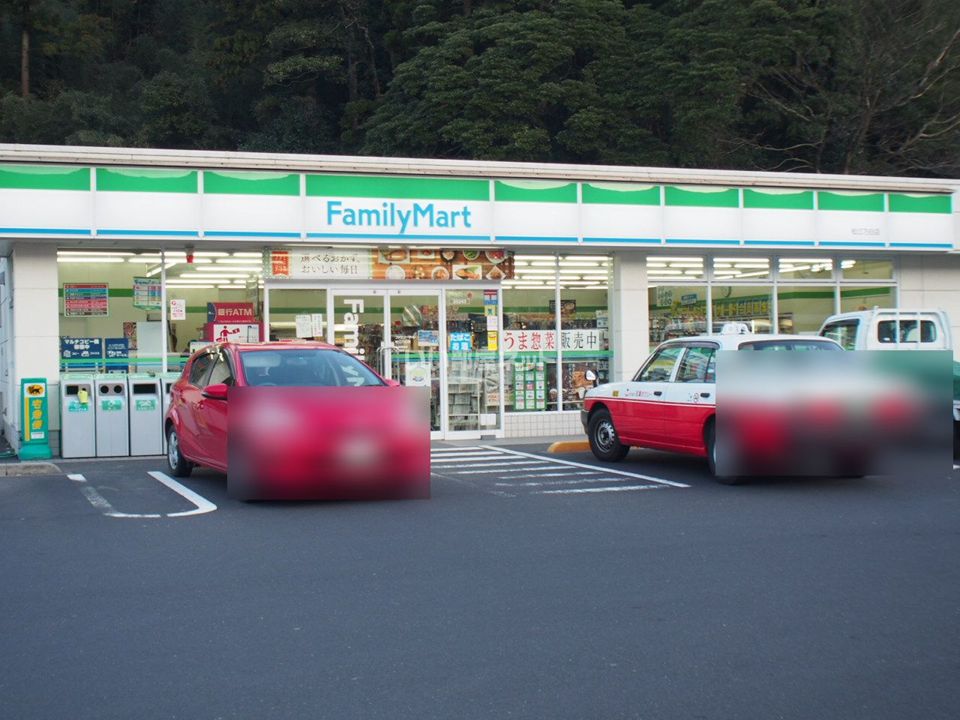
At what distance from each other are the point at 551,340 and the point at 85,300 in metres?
7.53

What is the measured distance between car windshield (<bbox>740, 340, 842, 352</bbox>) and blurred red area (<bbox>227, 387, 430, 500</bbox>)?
12.6 ft

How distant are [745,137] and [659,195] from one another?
1929 cm

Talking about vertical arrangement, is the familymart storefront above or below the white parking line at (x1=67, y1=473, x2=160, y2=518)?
above

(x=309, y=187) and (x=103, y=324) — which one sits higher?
(x=309, y=187)

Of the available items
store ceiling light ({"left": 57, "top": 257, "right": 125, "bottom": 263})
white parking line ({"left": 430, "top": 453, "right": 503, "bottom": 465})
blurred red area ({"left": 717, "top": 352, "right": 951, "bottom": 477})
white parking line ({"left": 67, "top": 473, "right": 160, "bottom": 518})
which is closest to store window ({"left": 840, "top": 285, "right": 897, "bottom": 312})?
white parking line ({"left": 430, "top": 453, "right": 503, "bottom": 465})

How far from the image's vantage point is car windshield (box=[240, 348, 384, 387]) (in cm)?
1120

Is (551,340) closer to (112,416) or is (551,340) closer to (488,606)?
(112,416)

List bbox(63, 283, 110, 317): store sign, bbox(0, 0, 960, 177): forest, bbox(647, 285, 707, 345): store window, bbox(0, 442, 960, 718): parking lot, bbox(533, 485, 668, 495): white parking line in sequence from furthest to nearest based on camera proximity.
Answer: bbox(0, 0, 960, 177): forest, bbox(647, 285, 707, 345): store window, bbox(63, 283, 110, 317): store sign, bbox(533, 485, 668, 495): white parking line, bbox(0, 442, 960, 718): parking lot

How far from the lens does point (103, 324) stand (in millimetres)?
16531

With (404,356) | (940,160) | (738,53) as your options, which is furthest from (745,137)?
(404,356)

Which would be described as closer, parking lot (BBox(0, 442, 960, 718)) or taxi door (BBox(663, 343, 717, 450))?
parking lot (BBox(0, 442, 960, 718))

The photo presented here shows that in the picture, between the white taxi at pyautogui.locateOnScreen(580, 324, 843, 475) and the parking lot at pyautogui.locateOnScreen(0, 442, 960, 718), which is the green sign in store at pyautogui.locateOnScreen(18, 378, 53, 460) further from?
the white taxi at pyautogui.locateOnScreen(580, 324, 843, 475)

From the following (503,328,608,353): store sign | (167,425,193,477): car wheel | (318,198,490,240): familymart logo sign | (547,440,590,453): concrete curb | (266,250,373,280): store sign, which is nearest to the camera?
(167,425,193,477): car wheel

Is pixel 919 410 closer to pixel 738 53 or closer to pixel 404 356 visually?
pixel 404 356
